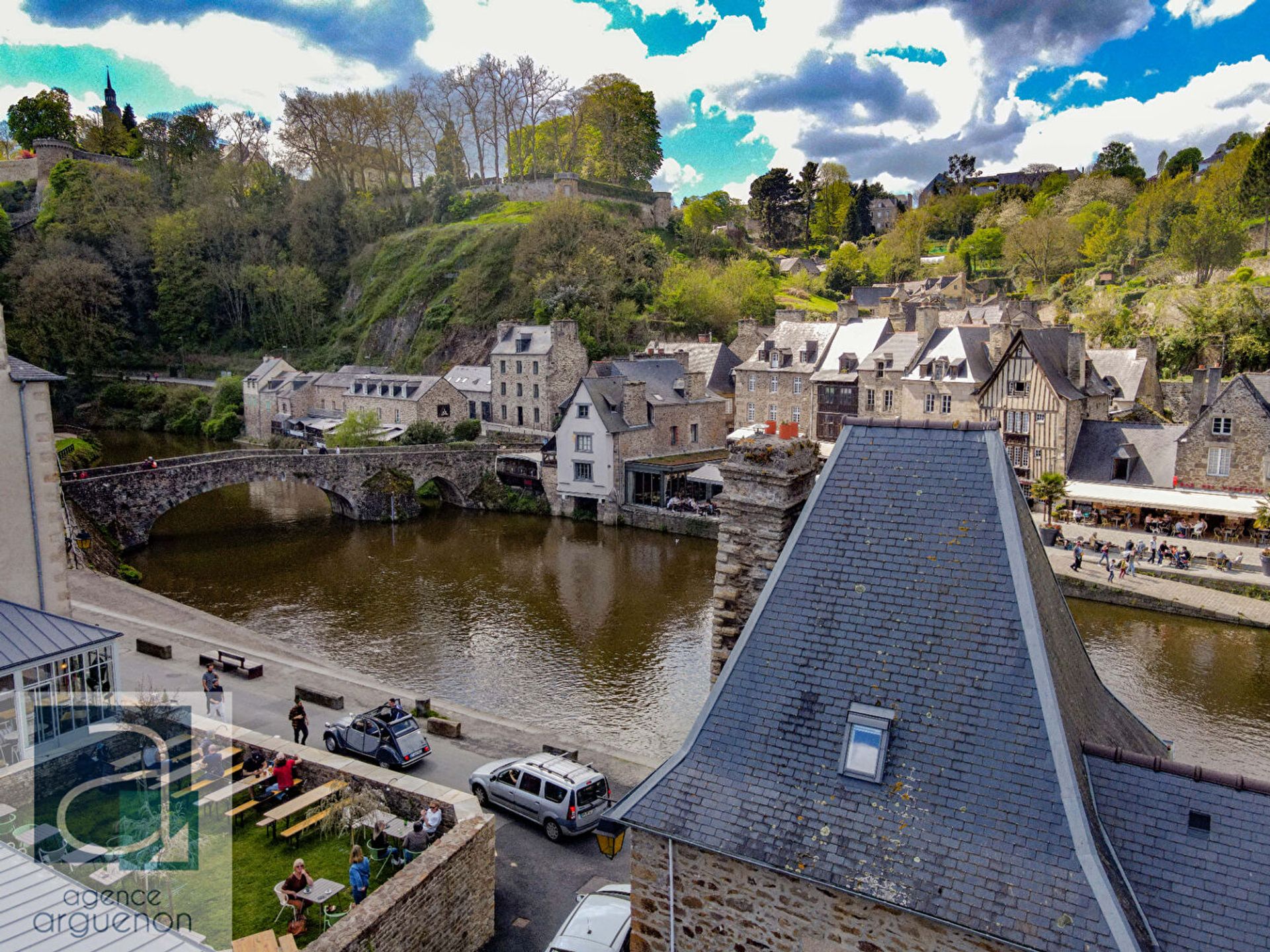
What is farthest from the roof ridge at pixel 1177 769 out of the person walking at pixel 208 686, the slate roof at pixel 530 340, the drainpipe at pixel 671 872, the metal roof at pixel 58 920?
the slate roof at pixel 530 340

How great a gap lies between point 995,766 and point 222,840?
914 cm

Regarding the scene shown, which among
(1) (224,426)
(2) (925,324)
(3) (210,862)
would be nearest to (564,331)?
(2) (925,324)

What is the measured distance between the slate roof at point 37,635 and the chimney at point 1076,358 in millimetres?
32298

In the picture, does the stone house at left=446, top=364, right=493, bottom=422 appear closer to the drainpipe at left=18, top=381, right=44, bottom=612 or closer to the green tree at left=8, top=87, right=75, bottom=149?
the drainpipe at left=18, top=381, right=44, bottom=612

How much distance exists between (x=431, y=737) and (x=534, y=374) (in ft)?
96.3

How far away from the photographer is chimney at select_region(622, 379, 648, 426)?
3544 cm

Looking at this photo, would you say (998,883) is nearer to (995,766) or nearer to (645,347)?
(995,766)

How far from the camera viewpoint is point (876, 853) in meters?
5.39

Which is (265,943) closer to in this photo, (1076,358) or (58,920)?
(58,920)

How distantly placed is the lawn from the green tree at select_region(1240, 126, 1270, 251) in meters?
60.7

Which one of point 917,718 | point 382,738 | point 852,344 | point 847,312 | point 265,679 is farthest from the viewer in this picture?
point 847,312

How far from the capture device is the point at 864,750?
5.72 metres

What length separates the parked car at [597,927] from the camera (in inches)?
297

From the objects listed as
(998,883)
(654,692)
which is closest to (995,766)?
(998,883)
